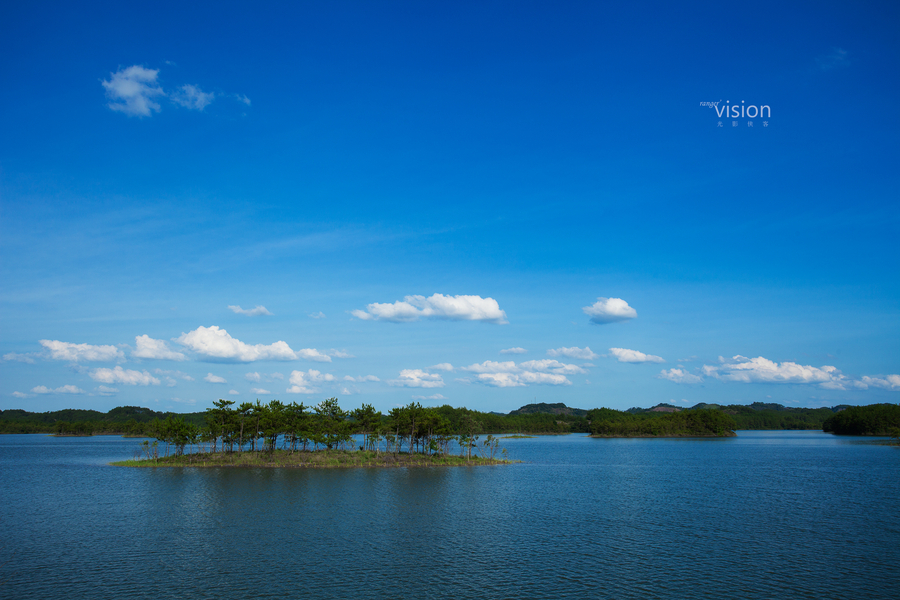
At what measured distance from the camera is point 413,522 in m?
42.9

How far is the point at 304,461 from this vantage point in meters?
85.5

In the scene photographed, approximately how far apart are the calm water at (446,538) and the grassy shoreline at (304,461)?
1576 centimetres

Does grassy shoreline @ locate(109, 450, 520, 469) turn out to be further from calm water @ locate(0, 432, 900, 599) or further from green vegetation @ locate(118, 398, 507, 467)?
calm water @ locate(0, 432, 900, 599)

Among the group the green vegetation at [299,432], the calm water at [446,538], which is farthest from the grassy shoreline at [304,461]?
the calm water at [446,538]

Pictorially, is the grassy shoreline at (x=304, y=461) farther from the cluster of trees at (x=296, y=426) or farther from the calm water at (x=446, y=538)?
the calm water at (x=446, y=538)

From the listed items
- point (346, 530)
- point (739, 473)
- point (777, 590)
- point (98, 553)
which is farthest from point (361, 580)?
point (739, 473)

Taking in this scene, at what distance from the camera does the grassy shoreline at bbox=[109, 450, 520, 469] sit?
84.2m

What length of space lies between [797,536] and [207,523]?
4432 centimetres

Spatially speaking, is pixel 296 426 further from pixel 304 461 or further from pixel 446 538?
pixel 446 538

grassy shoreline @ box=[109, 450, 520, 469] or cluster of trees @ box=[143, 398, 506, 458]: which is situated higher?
cluster of trees @ box=[143, 398, 506, 458]

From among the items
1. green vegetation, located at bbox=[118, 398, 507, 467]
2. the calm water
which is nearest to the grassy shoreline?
green vegetation, located at bbox=[118, 398, 507, 467]

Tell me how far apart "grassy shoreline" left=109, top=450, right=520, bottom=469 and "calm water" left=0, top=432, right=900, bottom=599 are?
15756mm

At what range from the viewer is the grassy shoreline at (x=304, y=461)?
84250 millimetres

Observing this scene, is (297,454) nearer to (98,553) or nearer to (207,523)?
(207,523)
